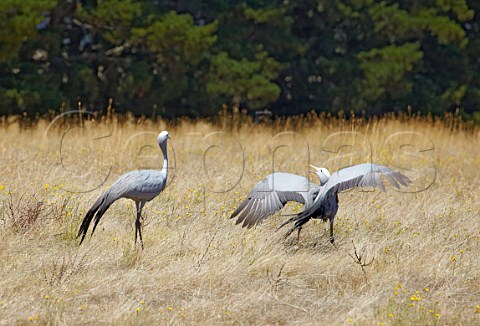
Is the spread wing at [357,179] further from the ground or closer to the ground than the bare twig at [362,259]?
further from the ground

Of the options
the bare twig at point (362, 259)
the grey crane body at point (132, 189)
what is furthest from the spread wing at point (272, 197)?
the grey crane body at point (132, 189)

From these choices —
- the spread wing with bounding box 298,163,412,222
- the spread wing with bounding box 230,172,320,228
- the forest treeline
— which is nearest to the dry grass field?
the spread wing with bounding box 230,172,320,228

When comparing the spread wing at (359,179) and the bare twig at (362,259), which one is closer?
the bare twig at (362,259)

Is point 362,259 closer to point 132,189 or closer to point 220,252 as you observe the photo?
point 220,252

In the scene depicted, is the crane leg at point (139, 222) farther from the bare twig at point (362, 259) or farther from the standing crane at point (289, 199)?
the bare twig at point (362, 259)

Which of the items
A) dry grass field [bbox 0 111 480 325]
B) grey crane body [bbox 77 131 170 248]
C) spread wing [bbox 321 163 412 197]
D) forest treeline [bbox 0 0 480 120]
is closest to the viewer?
dry grass field [bbox 0 111 480 325]

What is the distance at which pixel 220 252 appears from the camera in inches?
231

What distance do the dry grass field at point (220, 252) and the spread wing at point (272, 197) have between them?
24 centimetres

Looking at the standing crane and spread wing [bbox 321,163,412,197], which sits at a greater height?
spread wing [bbox 321,163,412,197]

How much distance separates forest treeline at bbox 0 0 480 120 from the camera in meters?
13.2

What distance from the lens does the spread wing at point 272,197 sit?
6023 mm

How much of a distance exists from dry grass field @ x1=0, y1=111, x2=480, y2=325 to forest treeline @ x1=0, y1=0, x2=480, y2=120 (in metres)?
3.56

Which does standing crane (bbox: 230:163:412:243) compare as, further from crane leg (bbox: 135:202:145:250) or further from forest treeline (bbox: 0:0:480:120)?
forest treeline (bbox: 0:0:480:120)

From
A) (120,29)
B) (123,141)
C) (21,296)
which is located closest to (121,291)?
(21,296)
